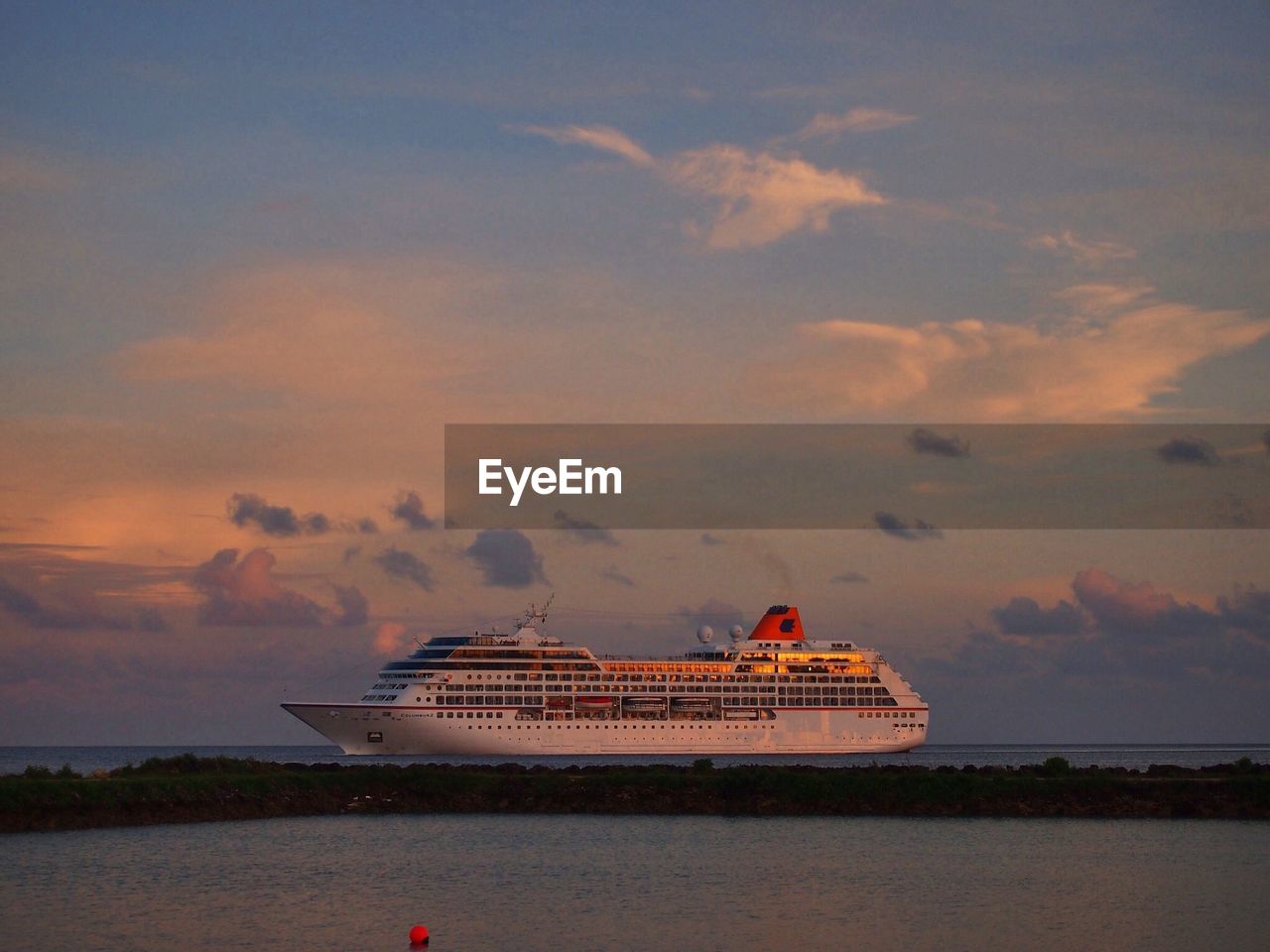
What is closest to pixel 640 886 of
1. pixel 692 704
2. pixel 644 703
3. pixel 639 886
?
pixel 639 886

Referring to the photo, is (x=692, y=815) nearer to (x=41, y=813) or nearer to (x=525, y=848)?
(x=525, y=848)

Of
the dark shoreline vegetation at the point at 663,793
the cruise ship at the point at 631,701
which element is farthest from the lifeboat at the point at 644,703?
the dark shoreline vegetation at the point at 663,793

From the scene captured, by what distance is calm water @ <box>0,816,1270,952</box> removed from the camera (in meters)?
30.8

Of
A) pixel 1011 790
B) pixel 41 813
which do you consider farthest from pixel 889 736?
pixel 41 813

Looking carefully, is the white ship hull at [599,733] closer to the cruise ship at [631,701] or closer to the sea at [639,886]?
the cruise ship at [631,701]

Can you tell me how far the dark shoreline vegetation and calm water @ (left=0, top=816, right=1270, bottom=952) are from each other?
190 centimetres

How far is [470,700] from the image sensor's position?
97.3 meters

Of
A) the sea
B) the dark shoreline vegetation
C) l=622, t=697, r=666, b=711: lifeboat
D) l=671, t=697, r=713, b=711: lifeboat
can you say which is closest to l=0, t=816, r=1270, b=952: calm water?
the sea

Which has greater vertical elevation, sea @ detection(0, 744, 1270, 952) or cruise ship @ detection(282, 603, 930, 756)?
cruise ship @ detection(282, 603, 930, 756)

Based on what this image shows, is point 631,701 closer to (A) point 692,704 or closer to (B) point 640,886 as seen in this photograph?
(A) point 692,704

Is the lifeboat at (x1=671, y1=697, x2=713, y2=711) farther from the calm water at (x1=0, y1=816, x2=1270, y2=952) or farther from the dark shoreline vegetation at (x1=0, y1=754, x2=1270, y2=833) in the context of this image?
the calm water at (x1=0, y1=816, x2=1270, y2=952)

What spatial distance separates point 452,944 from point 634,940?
143 inches

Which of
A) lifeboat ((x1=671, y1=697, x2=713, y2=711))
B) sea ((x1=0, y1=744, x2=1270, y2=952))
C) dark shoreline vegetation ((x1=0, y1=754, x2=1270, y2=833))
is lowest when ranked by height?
sea ((x1=0, y1=744, x2=1270, y2=952))

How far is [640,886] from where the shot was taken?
36.9m
